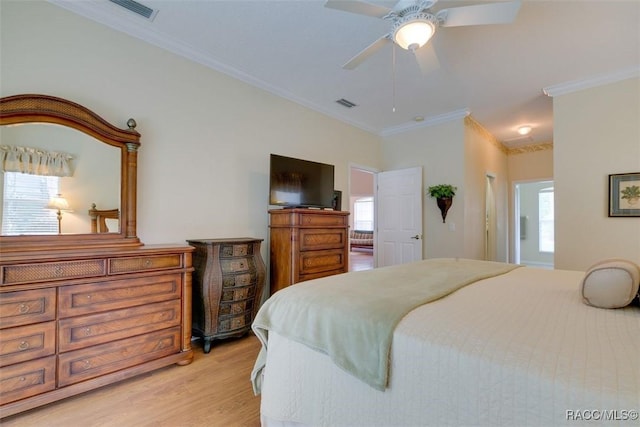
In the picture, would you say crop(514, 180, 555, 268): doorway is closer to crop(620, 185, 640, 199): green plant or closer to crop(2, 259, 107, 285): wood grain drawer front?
crop(620, 185, 640, 199): green plant

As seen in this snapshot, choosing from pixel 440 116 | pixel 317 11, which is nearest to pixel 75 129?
pixel 317 11

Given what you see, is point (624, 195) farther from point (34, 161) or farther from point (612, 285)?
point (34, 161)

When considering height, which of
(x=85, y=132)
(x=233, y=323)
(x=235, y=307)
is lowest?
(x=233, y=323)

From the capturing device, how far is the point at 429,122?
4.61 metres

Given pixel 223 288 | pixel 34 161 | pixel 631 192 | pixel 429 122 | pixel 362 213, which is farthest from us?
pixel 362 213

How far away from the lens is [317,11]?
2244 millimetres

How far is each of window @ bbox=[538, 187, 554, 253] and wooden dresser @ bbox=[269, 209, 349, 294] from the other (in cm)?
660

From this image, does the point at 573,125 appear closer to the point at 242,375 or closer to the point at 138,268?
the point at 242,375

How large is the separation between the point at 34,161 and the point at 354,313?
2429 mm

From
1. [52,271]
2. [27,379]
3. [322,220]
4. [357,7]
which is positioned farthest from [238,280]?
[357,7]

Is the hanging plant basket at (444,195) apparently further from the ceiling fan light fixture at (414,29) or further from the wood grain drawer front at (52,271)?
the wood grain drawer front at (52,271)

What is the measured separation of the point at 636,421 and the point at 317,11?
268 cm

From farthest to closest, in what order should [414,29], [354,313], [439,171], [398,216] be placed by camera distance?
[398,216] < [439,171] < [414,29] < [354,313]

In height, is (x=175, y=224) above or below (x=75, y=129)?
below
